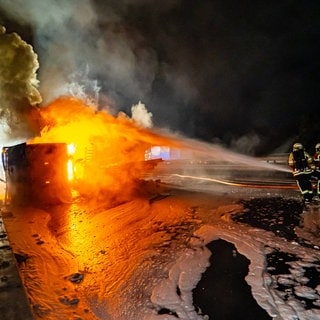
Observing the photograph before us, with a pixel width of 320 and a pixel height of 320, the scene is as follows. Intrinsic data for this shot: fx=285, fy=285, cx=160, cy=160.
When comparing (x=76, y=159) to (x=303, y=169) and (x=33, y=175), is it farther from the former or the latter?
(x=303, y=169)

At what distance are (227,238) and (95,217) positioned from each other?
139 inches

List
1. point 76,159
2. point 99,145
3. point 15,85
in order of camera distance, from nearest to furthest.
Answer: point 76,159
point 99,145
point 15,85

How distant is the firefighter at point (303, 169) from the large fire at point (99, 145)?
223 inches

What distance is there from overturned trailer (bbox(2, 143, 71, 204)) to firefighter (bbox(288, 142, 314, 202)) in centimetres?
741

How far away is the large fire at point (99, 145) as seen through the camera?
38.0ft

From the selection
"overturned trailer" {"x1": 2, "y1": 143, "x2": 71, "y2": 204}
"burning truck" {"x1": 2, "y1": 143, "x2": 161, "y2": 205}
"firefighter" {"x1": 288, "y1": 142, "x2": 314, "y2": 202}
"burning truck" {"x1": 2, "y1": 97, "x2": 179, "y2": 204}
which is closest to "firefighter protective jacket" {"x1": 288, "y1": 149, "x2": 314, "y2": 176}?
"firefighter" {"x1": 288, "y1": 142, "x2": 314, "y2": 202}

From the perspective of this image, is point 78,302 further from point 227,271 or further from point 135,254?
point 227,271

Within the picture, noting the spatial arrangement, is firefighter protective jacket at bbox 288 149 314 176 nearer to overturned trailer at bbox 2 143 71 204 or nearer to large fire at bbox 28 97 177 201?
large fire at bbox 28 97 177 201

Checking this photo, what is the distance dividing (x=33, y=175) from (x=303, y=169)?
844cm

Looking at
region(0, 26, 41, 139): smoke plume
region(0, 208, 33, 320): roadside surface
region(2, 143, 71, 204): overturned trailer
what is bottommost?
region(0, 208, 33, 320): roadside surface

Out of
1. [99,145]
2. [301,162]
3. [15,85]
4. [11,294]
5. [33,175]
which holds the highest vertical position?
[15,85]

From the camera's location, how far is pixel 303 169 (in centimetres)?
824

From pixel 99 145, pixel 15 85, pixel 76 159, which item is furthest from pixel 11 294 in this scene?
pixel 15 85

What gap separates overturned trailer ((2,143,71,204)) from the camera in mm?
9383
